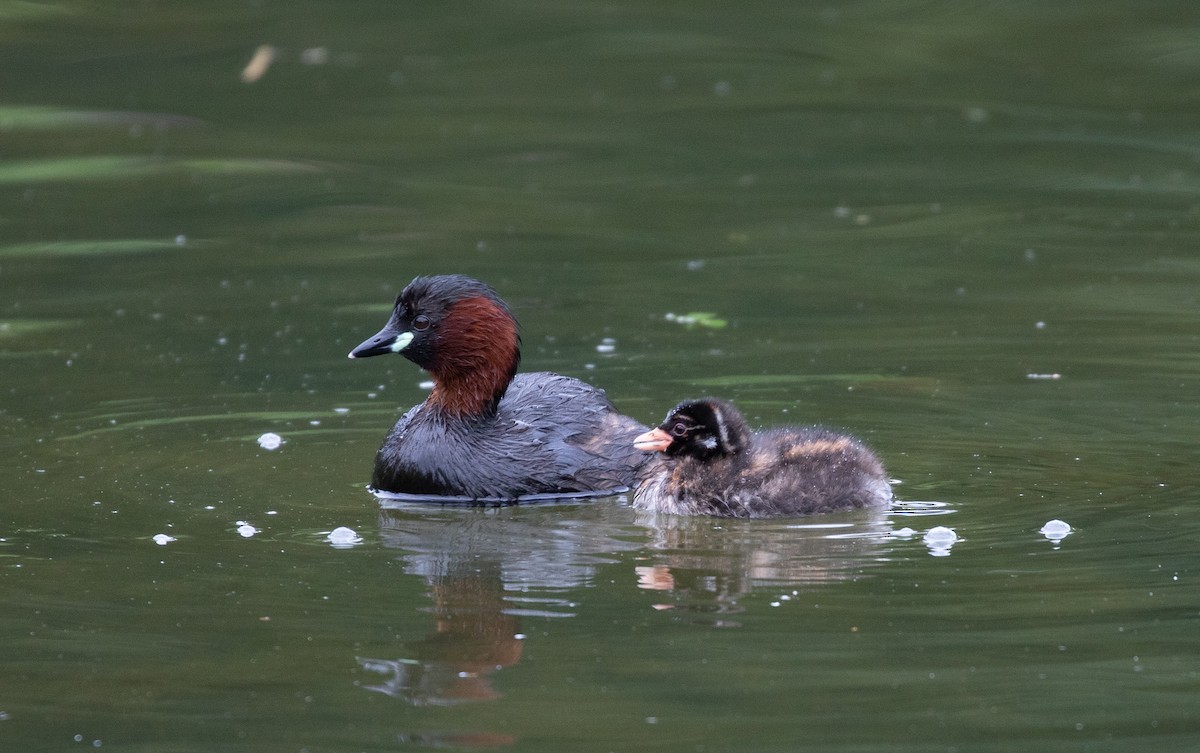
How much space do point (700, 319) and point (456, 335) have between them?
3.09 m

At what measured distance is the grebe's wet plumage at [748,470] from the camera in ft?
27.9

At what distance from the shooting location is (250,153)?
1673 centimetres

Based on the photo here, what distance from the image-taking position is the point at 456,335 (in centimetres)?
957

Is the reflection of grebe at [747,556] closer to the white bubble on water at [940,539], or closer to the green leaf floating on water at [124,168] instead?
the white bubble on water at [940,539]

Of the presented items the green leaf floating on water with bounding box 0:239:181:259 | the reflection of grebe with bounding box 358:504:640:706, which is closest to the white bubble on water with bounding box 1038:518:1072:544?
the reflection of grebe with bounding box 358:504:640:706

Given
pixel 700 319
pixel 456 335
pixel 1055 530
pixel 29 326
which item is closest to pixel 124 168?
pixel 29 326

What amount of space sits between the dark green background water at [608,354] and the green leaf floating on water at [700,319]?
0.07m

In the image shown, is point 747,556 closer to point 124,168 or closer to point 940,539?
point 940,539

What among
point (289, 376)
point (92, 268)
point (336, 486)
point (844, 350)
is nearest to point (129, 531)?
point (336, 486)

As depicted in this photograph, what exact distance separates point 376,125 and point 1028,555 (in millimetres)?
10999

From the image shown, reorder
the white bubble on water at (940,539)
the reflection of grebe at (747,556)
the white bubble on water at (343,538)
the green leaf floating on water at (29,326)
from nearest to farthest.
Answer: the reflection of grebe at (747,556)
the white bubble on water at (940,539)
the white bubble on water at (343,538)
the green leaf floating on water at (29,326)

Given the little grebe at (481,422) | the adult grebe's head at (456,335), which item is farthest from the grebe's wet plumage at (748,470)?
the adult grebe's head at (456,335)

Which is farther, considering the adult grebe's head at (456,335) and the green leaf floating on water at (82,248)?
the green leaf floating on water at (82,248)

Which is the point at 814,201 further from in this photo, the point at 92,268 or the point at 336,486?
the point at 336,486
